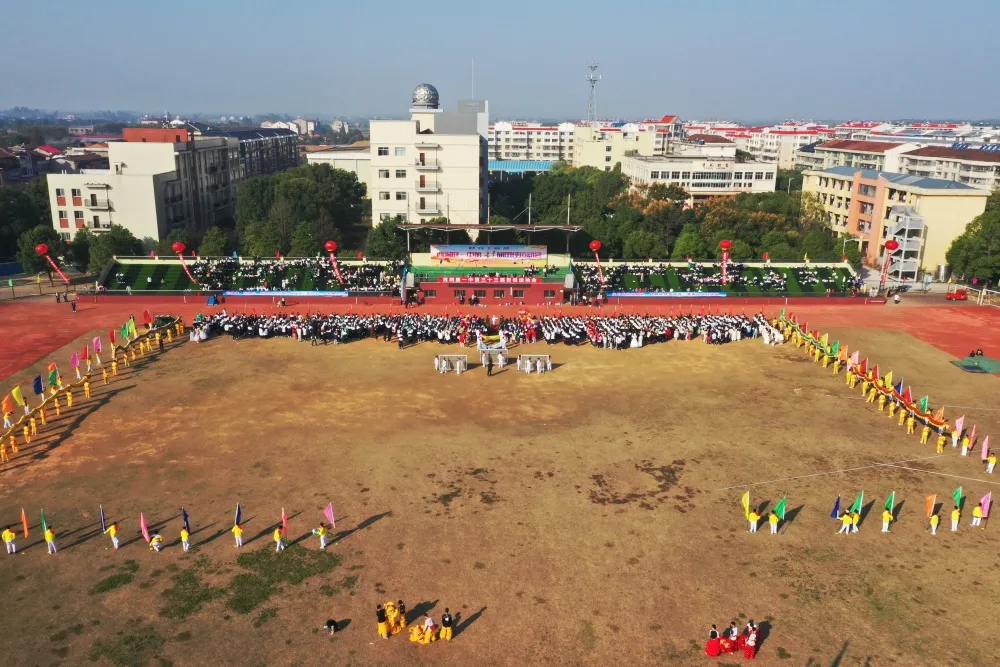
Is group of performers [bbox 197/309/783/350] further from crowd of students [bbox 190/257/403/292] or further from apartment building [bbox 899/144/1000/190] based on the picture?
apartment building [bbox 899/144/1000/190]

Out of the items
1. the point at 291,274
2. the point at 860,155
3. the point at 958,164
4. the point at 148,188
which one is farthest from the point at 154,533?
the point at 860,155

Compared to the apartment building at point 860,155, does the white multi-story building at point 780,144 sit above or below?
above

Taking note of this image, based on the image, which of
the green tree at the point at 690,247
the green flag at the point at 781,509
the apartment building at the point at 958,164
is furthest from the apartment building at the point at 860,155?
the green flag at the point at 781,509

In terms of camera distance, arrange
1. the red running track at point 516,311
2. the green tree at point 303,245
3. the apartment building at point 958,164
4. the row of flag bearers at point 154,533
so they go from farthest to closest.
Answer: the apartment building at point 958,164 → the green tree at point 303,245 → the red running track at point 516,311 → the row of flag bearers at point 154,533

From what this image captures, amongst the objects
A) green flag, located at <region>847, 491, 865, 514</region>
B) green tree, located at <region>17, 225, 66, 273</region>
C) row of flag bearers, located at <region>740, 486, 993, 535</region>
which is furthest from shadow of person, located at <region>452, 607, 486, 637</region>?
green tree, located at <region>17, 225, 66, 273</region>

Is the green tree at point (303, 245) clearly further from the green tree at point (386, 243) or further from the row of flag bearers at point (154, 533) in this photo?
the row of flag bearers at point (154, 533)

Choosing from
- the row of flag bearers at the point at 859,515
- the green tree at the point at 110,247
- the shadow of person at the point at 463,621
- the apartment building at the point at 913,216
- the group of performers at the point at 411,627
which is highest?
the apartment building at the point at 913,216

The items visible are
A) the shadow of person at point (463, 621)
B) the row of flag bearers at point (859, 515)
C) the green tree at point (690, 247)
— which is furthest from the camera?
the green tree at point (690, 247)
